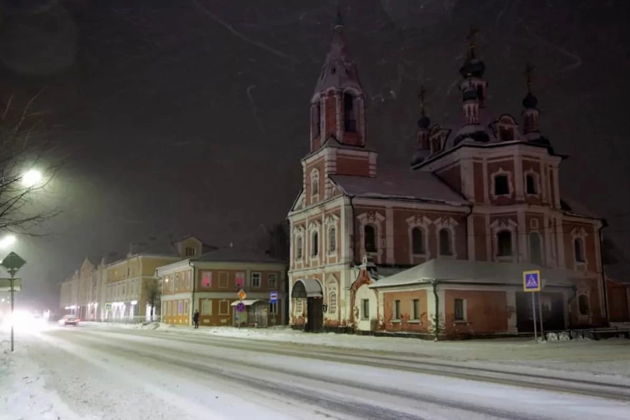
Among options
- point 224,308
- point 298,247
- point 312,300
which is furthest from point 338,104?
point 224,308

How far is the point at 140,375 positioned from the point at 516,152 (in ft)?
125

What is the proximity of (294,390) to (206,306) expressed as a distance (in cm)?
4804

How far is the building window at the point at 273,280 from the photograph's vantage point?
6081 cm

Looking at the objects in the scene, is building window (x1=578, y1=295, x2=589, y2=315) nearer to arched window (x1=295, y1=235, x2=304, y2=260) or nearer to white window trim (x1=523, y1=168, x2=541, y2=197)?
white window trim (x1=523, y1=168, x2=541, y2=197)

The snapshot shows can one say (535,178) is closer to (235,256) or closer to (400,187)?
(400,187)

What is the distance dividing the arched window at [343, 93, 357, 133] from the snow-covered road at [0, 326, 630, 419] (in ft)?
98.9

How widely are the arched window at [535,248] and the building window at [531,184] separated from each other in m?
3.17

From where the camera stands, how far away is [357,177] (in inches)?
1790

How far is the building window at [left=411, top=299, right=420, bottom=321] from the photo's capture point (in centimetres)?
3253

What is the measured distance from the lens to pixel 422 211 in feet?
147

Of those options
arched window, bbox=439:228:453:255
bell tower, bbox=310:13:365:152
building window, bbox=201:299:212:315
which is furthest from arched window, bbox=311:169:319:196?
building window, bbox=201:299:212:315

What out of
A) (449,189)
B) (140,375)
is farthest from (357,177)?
(140,375)

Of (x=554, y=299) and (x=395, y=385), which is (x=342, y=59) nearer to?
(x=554, y=299)

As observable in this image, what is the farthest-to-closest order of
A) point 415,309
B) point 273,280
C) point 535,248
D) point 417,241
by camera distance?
point 273,280 < point 535,248 < point 417,241 < point 415,309
